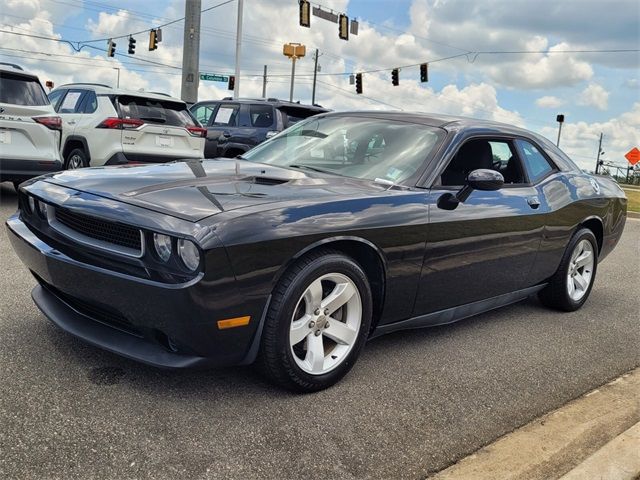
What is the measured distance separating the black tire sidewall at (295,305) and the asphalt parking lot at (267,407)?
9cm

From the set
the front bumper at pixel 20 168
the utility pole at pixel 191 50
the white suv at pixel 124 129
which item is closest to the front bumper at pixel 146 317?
the front bumper at pixel 20 168

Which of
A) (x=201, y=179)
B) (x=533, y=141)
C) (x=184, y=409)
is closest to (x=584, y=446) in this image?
(x=184, y=409)

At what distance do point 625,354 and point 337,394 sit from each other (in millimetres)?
2359

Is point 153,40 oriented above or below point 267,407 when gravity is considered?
above

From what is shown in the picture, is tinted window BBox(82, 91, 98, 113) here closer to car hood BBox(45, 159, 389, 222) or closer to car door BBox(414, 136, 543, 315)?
car hood BBox(45, 159, 389, 222)

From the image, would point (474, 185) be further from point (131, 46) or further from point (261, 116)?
point (131, 46)

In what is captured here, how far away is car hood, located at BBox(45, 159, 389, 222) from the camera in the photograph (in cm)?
283

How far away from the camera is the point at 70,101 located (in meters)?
9.95

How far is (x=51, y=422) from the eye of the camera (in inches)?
101

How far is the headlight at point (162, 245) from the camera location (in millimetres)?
2656

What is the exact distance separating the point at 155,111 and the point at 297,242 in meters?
7.22

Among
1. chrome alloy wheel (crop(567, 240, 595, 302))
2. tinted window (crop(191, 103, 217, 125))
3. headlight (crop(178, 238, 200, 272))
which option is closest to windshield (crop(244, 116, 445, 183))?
headlight (crop(178, 238, 200, 272))

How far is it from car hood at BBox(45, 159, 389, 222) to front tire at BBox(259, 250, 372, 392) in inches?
14.5

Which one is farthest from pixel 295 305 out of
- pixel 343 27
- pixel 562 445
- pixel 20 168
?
pixel 343 27
